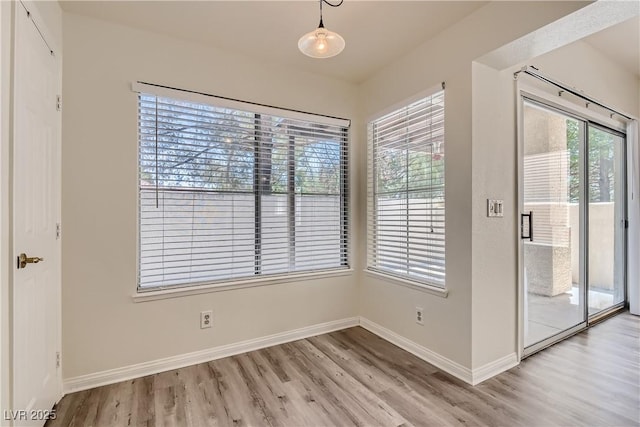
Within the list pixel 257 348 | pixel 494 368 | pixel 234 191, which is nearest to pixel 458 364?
pixel 494 368

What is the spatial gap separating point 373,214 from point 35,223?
8.56ft

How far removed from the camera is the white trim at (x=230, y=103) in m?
2.31

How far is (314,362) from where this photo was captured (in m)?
2.51

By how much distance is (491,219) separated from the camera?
226 cm

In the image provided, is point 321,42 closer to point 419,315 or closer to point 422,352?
point 419,315

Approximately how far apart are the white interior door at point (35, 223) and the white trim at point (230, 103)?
549mm

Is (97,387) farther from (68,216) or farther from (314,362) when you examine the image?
(314,362)

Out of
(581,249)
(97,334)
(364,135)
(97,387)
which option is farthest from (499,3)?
(97,387)

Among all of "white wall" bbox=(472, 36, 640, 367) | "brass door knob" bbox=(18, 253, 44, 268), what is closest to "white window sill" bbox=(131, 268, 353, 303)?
"brass door knob" bbox=(18, 253, 44, 268)

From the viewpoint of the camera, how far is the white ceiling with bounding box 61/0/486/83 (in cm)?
206

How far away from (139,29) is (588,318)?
494 centimetres

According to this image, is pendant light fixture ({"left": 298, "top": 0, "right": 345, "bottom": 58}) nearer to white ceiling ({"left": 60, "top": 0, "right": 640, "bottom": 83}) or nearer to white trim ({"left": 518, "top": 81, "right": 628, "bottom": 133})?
white ceiling ({"left": 60, "top": 0, "right": 640, "bottom": 83})

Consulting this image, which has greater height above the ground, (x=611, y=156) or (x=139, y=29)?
(x=139, y=29)

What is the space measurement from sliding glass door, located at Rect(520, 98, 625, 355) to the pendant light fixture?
178 cm
